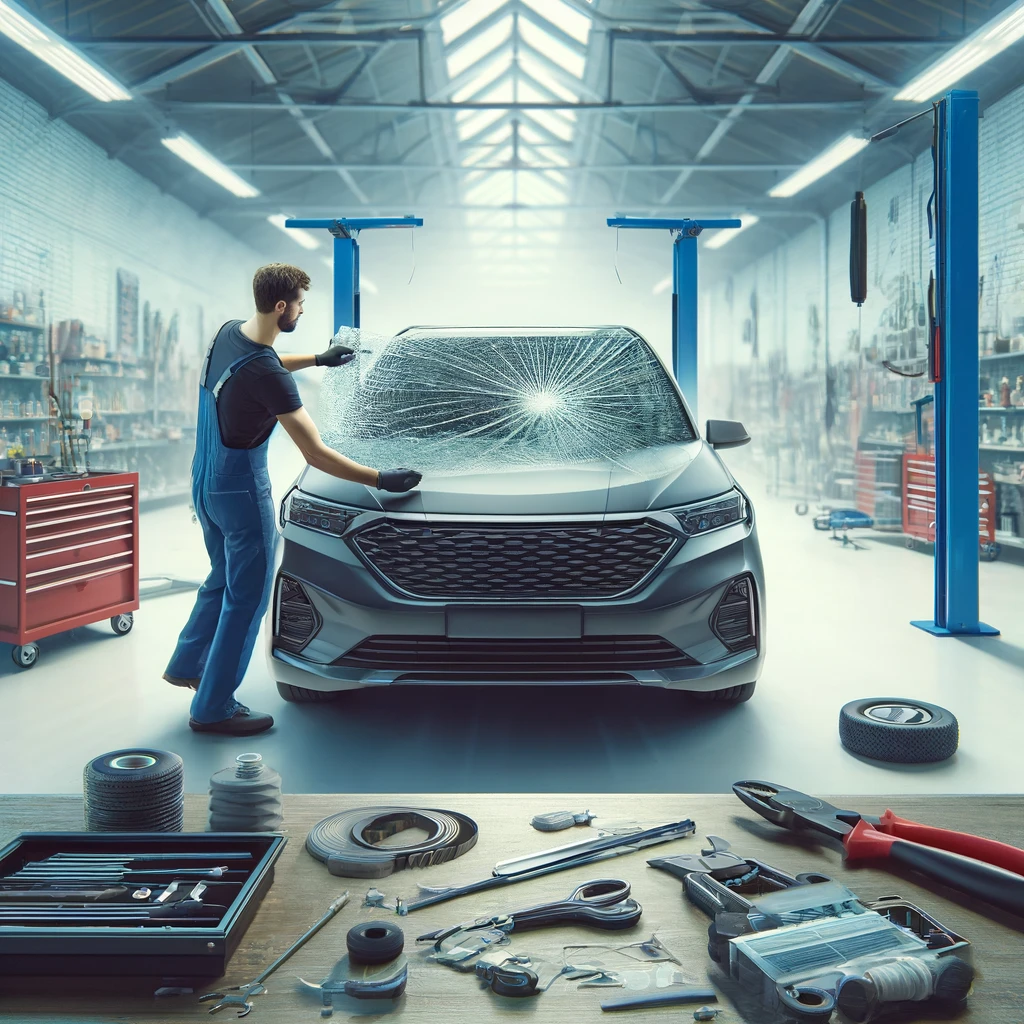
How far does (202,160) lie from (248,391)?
23.1 ft

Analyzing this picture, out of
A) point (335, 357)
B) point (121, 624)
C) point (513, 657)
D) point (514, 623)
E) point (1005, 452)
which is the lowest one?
point (121, 624)

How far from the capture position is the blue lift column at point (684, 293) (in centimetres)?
478

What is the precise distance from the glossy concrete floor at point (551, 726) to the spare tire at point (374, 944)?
1.56m

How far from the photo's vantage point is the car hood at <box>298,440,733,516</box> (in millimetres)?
2820

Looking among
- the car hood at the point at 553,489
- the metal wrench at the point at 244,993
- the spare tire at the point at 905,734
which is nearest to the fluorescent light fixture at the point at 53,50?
the car hood at the point at 553,489

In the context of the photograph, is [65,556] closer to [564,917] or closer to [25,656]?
[25,656]

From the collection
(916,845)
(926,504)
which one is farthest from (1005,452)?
(916,845)

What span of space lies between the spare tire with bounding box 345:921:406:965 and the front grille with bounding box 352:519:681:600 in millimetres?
2009

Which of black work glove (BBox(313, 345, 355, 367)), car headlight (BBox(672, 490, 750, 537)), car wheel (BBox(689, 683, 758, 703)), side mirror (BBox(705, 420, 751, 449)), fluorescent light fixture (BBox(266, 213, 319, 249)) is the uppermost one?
fluorescent light fixture (BBox(266, 213, 319, 249))

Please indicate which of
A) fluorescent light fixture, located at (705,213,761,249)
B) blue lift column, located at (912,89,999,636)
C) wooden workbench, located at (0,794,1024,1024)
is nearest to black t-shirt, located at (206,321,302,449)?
wooden workbench, located at (0,794,1024,1024)

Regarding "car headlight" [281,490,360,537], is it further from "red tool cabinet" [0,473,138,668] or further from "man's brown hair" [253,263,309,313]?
"red tool cabinet" [0,473,138,668]

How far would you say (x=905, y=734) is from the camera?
110 inches

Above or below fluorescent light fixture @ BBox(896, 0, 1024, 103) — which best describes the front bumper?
below

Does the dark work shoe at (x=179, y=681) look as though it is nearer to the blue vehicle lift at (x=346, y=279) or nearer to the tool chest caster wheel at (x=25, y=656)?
the tool chest caster wheel at (x=25, y=656)
